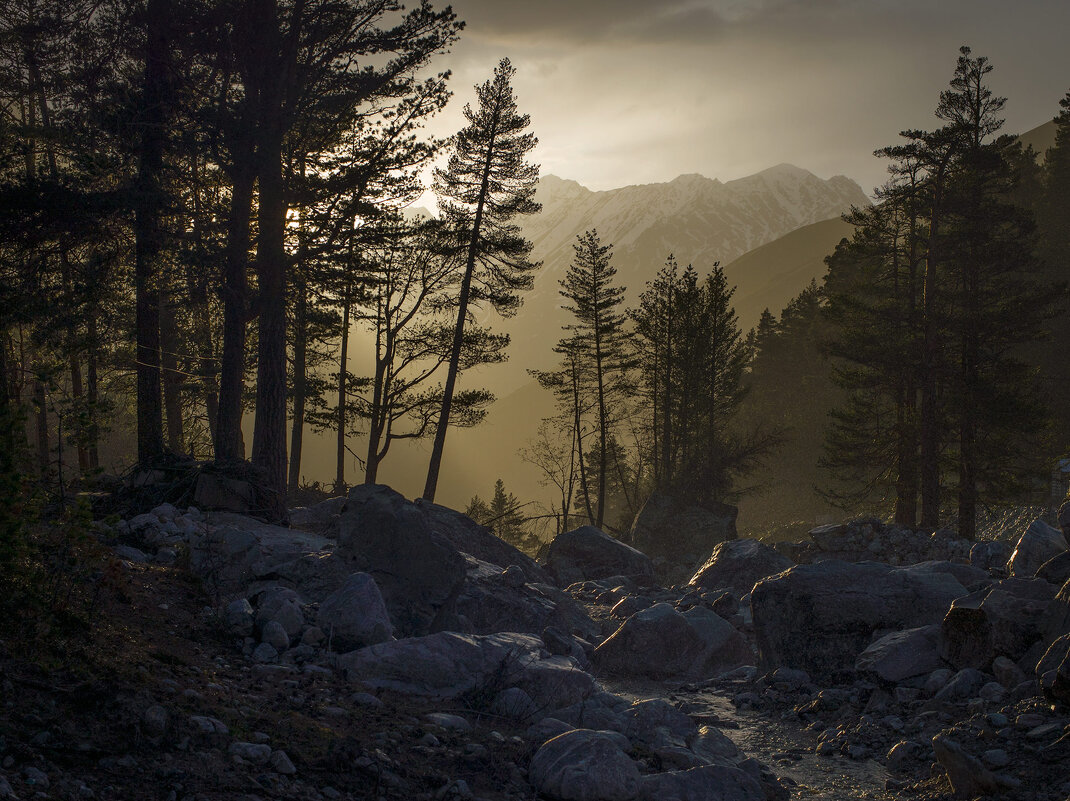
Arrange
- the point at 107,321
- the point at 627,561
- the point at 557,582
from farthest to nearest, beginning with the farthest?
the point at 627,561
the point at 557,582
the point at 107,321

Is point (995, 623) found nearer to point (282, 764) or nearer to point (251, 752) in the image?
point (282, 764)

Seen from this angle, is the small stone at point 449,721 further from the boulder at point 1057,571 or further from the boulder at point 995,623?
the boulder at point 1057,571

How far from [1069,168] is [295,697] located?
1892 inches

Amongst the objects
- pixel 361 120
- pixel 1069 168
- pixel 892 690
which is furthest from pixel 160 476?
pixel 1069 168

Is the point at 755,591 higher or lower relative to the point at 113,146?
lower

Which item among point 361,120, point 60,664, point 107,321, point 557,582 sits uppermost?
point 361,120

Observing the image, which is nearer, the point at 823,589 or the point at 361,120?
the point at 823,589

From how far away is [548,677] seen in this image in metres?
5.75

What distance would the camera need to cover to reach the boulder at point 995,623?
Result: 20.6ft

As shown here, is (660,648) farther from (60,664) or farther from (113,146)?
(113,146)

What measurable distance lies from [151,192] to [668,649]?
10.1m

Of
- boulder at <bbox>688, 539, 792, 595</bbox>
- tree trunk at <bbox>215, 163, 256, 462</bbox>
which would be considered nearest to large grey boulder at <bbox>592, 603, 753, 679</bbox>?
boulder at <bbox>688, 539, 792, 595</bbox>

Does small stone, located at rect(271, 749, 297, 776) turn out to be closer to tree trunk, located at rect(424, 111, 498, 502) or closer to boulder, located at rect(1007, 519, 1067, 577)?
boulder, located at rect(1007, 519, 1067, 577)

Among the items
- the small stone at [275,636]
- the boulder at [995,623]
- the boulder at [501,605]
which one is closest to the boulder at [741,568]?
the boulder at [501,605]
